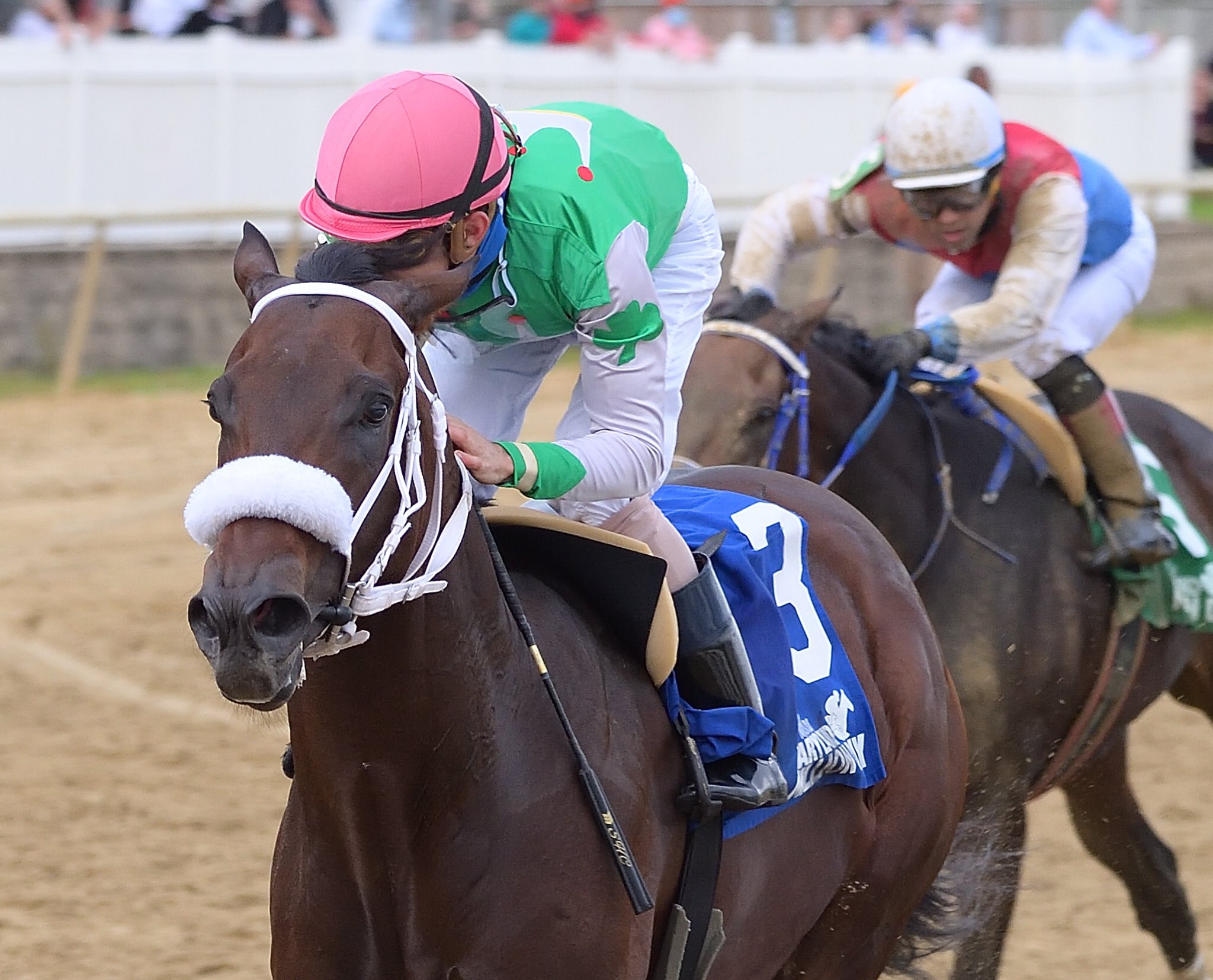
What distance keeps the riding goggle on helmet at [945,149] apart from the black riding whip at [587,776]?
236 centimetres

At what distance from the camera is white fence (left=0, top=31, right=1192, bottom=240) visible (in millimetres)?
12531

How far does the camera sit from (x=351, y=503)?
236 cm

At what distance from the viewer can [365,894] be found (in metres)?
2.73

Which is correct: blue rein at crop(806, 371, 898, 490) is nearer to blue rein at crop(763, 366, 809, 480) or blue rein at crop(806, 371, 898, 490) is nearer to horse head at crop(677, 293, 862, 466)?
blue rein at crop(763, 366, 809, 480)

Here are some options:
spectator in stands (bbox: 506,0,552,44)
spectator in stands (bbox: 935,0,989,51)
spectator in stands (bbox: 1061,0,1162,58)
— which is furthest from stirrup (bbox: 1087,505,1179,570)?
spectator in stands (bbox: 1061,0,1162,58)

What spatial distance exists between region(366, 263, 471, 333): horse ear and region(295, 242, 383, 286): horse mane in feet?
0.09

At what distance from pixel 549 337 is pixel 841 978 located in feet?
4.43

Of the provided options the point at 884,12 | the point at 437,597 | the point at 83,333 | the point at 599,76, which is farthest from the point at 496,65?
the point at 437,597

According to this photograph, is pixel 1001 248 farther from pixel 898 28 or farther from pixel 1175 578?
pixel 898 28

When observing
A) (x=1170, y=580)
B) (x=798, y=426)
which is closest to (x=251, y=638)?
(x=798, y=426)

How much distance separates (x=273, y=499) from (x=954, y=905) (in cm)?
220

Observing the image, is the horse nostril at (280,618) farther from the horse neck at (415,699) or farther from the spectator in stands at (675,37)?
the spectator in stands at (675,37)

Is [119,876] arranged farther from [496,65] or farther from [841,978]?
[496,65]

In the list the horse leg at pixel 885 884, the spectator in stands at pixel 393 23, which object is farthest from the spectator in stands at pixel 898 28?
the horse leg at pixel 885 884
